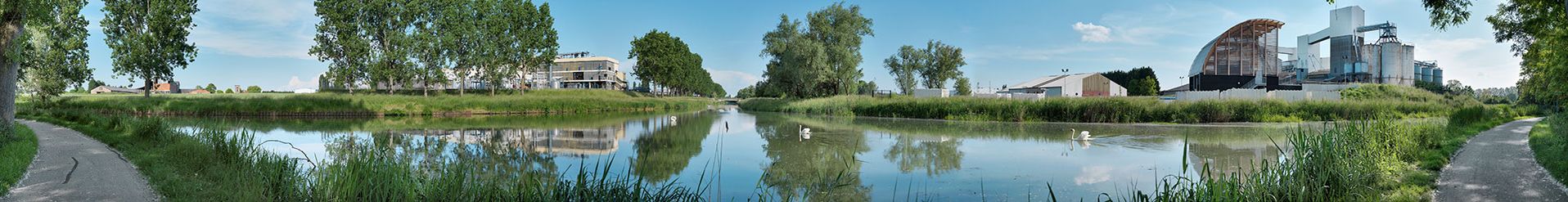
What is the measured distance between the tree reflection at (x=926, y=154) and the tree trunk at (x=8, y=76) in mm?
11301

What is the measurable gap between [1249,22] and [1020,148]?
4861cm

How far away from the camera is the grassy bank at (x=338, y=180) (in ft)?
15.2

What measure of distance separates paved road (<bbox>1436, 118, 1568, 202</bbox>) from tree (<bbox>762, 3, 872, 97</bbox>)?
89.2ft

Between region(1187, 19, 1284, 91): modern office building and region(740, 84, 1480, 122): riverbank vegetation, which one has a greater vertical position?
region(1187, 19, 1284, 91): modern office building

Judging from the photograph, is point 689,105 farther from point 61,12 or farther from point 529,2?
point 61,12

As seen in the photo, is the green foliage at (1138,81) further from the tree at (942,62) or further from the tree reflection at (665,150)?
the tree reflection at (665,150)

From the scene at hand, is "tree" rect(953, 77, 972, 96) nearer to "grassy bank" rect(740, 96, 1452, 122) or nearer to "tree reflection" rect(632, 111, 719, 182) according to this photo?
"grassy bank" rect(740, 96, 1452, 122)

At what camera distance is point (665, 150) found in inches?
504

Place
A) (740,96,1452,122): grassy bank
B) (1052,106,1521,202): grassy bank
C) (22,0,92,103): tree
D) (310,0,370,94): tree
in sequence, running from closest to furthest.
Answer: (1052,106,1521,202): grassy bank, (740,96,1452,122): grassy bank, (22,0,92,103): tree, (310,0,370,94): tree

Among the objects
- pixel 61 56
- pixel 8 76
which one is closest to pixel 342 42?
pixel 61 56

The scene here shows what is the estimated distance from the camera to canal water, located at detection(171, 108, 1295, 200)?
7.74 meters

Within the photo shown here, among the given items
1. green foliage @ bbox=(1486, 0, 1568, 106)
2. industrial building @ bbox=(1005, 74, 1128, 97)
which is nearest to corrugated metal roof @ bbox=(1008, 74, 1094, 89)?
industrial building @ bbox=(1005, 74, 1128, 97)

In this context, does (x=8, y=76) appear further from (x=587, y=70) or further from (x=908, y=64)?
(x=587, y=70)

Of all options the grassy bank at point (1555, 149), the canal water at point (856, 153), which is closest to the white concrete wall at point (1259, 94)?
the canal water at point (856, 153)
